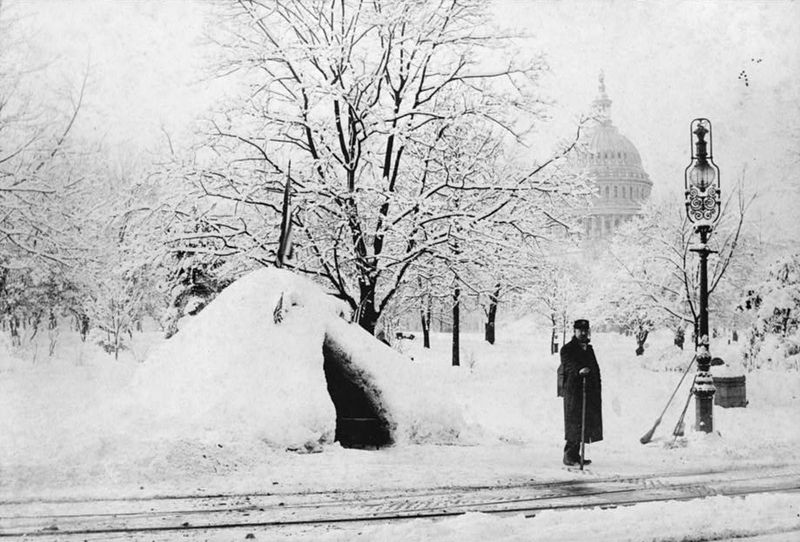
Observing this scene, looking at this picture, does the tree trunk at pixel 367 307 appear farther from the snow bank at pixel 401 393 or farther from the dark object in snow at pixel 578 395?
the dark object in snow at pixel 578 395

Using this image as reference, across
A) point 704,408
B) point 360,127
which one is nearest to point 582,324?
point 704,408

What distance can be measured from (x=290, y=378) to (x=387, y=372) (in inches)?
63.8

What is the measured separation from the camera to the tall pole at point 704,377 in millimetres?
11836

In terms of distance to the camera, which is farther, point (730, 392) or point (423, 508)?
point (730, 392)

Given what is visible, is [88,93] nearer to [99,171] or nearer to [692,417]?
[99,171]

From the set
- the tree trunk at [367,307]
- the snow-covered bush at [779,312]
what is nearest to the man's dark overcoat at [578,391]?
the tree trunk at [367,307]

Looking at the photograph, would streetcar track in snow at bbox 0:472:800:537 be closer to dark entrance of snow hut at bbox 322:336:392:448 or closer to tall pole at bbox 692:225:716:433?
dark entrance of snow hut at bbox 322:336:392:448

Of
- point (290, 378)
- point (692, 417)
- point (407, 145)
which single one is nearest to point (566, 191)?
point (407, 145)

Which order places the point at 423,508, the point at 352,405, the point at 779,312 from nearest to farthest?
the point at 423,508
the point at 352,405
the point at 779,312

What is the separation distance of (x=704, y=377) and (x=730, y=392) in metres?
5.11

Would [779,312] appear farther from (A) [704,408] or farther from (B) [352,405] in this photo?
(B) [352,405]

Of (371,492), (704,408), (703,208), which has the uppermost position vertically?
(703,208)

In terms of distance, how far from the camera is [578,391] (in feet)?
30.9

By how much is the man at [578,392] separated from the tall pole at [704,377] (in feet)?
10.3
